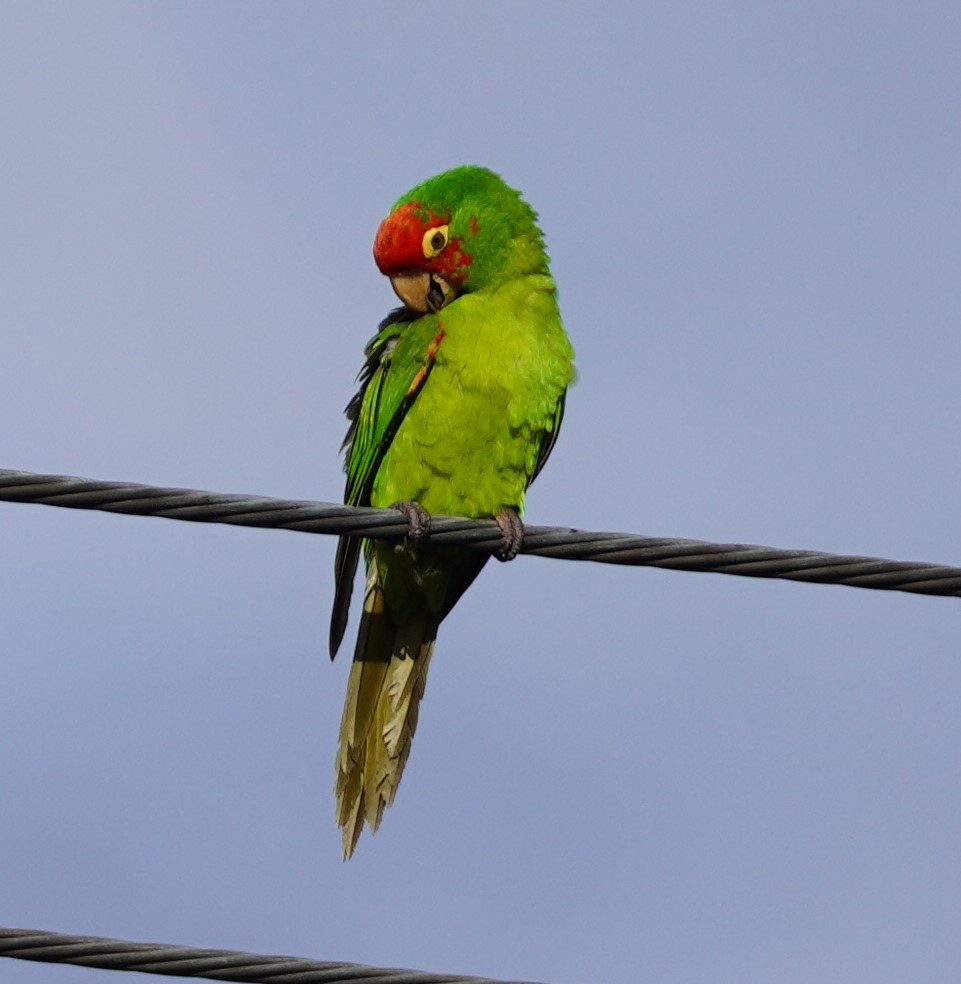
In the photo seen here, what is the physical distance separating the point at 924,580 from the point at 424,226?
368 centimetres

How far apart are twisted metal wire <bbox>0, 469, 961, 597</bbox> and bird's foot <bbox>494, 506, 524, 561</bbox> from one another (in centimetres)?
25

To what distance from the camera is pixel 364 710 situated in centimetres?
689

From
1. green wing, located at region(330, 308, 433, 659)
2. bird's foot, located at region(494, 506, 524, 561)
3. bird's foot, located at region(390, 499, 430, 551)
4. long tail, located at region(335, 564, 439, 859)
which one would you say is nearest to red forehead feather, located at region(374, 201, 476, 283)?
green wing, located at region(330, 308, 433, 659)

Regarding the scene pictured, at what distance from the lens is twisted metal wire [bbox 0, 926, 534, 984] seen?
3.51m

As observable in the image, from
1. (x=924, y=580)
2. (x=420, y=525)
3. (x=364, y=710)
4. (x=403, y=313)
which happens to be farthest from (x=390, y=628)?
(x=924, y=580)

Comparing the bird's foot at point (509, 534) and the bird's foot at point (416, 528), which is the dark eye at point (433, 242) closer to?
the bird's foot at point (509, 534)

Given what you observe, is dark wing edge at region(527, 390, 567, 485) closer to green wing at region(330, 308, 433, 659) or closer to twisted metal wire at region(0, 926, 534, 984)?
green wing at region(330, 308, 433, 659)

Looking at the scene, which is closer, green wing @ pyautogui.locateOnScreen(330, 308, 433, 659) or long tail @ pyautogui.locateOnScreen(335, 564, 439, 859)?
long tail @ pyautogui.locateOnScreen(335, 564, 439, 859)

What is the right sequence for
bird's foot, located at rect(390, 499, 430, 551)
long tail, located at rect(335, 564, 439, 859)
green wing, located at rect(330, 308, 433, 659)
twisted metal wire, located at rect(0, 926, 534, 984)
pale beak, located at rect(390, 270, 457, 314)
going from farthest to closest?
pale beak, located at rect(390, 270, 457, 314)
green wing, located at rect(330, 308, 433, 659)
long tail, located at rect(335, 564, 439, 859)
bird's foot, located at rect(390, 499, 430, 551)
twisted metal wire, located at rect(0, 926, 534, 984)

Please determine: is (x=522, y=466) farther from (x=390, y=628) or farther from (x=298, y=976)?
(x=298, y=976)

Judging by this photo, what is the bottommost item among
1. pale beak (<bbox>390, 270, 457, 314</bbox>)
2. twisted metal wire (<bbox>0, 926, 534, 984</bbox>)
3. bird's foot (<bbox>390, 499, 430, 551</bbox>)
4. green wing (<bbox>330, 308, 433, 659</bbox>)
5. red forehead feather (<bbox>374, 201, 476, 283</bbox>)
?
twisted metal wire (<bbox>0, 926, 534, 984</bbox>)

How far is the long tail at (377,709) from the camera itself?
6578 millimetres

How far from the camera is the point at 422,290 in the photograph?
7.21m

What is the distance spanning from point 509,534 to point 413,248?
2534mm
